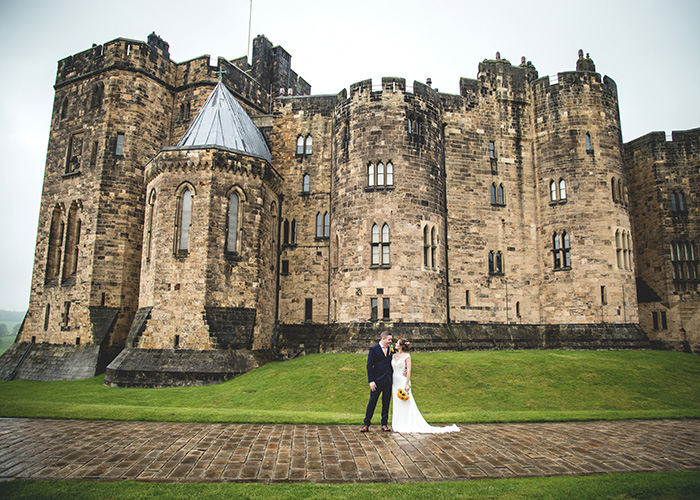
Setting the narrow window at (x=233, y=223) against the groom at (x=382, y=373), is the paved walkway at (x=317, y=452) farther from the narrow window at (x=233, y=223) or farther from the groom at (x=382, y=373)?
the narrow window at (x=233, y=223)

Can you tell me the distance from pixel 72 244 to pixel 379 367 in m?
25.8

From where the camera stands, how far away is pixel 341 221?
90.2ft

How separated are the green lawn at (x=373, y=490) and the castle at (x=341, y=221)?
15852mm

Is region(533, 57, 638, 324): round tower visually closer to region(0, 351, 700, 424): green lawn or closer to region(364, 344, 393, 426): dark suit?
region(0, 351, 700, 424): green lawn

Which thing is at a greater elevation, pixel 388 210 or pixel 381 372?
pixel 388 210

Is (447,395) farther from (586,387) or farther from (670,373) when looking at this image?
(670,373)

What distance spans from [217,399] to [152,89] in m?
21.6

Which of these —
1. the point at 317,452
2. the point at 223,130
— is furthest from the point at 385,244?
the point at 317,452

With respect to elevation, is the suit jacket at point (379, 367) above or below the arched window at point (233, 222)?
below

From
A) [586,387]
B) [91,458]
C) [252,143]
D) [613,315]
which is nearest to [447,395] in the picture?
[586,387]

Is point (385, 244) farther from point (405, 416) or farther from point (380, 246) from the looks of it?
point (405, 416)

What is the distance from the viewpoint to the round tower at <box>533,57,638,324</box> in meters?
27.5

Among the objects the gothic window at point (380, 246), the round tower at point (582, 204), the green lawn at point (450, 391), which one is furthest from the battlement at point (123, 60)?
the round tower at point (582, 204)

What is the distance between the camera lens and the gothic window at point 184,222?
957 inches
